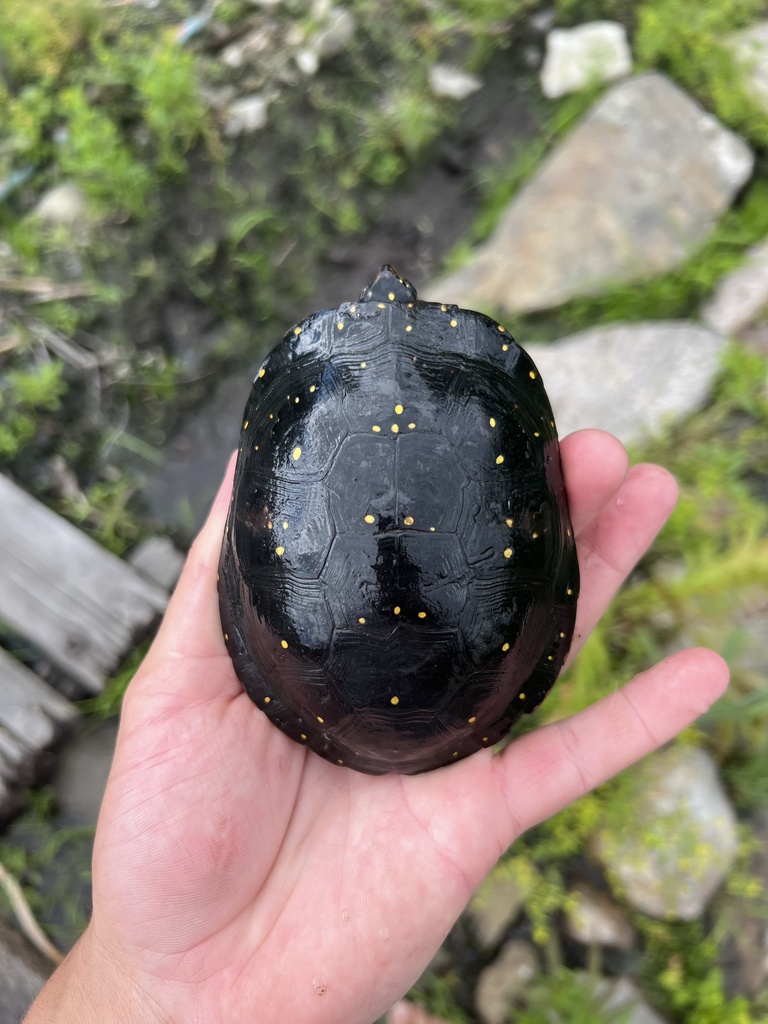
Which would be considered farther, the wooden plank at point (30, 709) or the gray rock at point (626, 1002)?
the wooden plank at point (30, 709)

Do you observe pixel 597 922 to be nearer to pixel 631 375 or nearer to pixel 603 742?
pixel 603 742

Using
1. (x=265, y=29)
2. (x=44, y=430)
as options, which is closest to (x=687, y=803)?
(x=44, y=430)

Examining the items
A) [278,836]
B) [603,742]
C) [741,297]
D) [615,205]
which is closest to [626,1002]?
[603,742]

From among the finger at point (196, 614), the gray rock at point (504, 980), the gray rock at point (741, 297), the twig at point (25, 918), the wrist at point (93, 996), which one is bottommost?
the gray rock at point (504, 980)

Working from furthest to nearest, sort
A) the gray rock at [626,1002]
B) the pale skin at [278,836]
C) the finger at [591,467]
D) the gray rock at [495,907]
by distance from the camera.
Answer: the gray rock at [495,907] < the gray rock at [626,1002] < the finger at [591,467] < the pale skin at [278,836]

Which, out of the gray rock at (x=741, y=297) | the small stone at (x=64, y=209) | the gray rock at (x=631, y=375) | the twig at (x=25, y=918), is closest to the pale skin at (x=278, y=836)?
the twig at (x=25, y=918)

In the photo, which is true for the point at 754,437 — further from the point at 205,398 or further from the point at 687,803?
the point at 205,398

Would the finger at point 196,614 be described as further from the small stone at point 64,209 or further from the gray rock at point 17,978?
the small stone at point 64,209

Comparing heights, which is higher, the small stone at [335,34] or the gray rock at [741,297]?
the small stone at [335,34]
